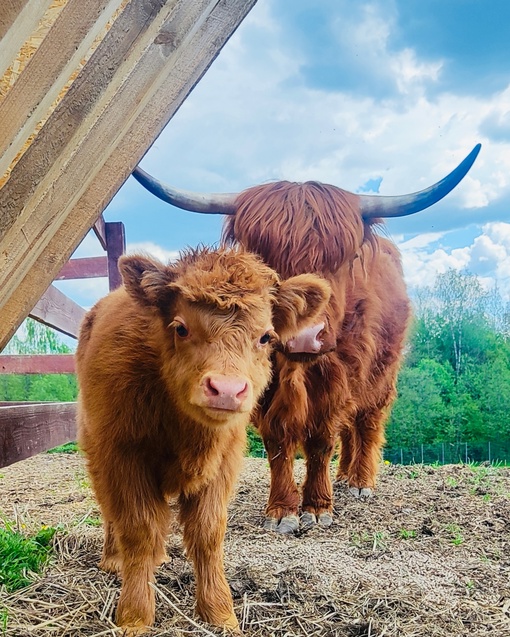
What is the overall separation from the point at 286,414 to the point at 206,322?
1.80m

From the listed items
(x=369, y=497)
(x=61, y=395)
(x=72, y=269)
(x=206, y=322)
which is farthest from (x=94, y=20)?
(x=61, y=395)

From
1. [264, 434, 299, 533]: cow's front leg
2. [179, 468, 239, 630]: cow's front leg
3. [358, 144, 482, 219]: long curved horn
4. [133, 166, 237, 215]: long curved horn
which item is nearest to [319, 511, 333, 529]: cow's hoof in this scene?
[264, 434, 299, 533]: cow's front leg

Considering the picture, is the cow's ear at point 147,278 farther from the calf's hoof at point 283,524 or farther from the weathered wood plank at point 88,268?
the weathered wood plank at point 88,268

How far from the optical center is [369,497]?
451 cm

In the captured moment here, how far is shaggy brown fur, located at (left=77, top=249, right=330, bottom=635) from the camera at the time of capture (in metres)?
2.06

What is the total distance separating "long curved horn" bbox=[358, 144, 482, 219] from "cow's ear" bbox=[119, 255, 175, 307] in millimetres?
1856

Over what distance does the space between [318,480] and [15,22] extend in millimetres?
3246

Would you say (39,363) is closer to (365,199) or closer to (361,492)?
(361,492)

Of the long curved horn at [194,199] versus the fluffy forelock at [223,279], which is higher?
the long curved horn at [194,199]

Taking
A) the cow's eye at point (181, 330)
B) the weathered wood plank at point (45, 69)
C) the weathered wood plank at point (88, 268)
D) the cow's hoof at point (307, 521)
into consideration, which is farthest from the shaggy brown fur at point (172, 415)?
the weathered wood plank at point (88, 268)

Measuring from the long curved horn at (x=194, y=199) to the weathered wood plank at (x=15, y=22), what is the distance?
2.21 metres

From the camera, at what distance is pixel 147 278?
2.18 m

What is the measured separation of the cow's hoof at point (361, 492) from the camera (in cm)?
452

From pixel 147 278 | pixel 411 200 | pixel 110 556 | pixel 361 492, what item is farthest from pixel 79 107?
pixel 361 492
